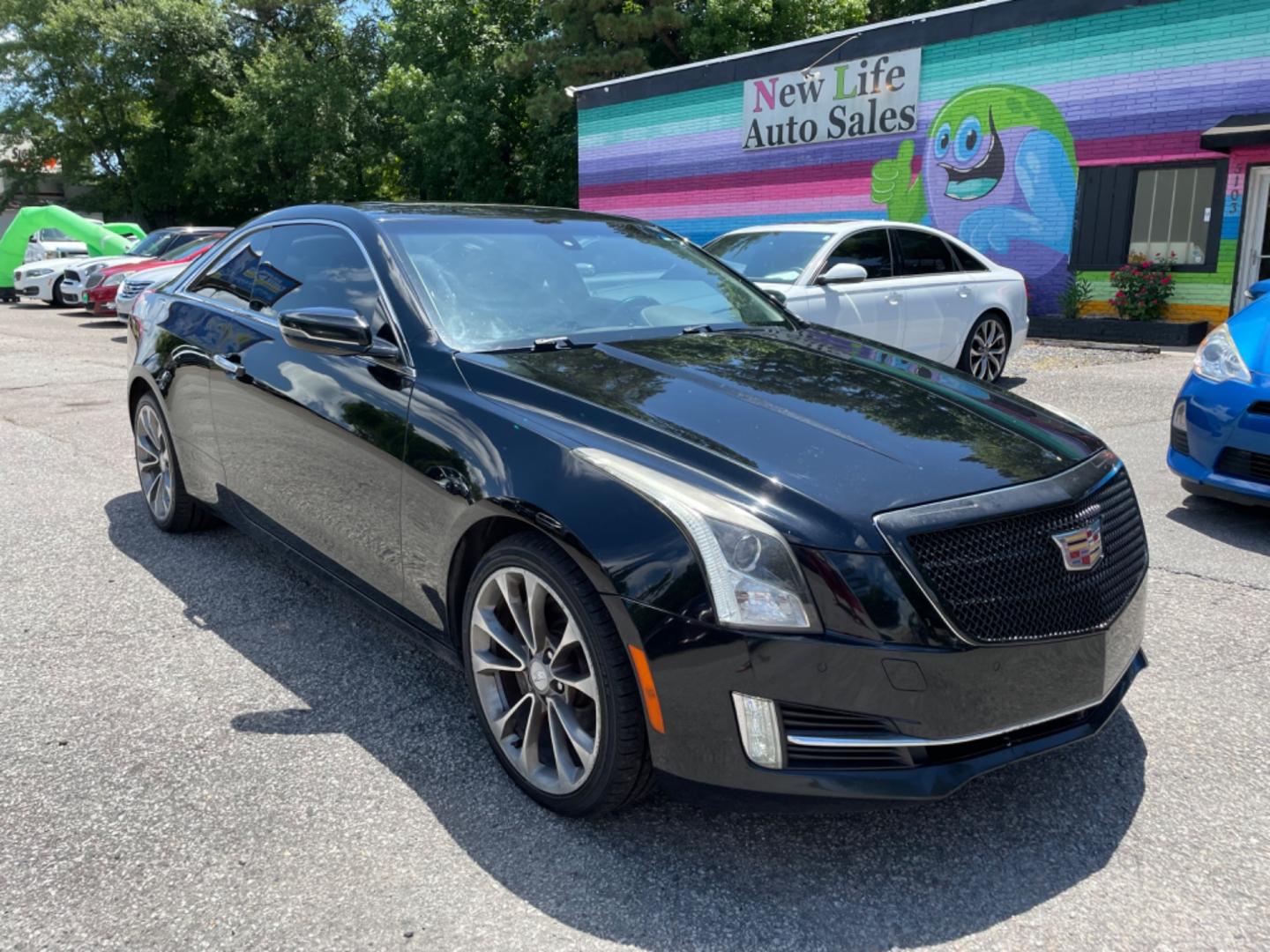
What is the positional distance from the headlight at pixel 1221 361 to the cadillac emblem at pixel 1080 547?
2960 millimetres

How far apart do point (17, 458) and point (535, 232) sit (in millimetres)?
4950

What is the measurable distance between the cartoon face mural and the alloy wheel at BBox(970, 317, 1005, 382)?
Result: 6268 mm

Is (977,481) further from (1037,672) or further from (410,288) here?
(410,288)

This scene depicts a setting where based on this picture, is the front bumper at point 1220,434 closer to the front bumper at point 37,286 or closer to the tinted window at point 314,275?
the tinted window at point 314,275

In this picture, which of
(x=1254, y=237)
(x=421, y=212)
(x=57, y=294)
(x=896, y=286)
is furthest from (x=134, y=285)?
(x=1254, y=237)

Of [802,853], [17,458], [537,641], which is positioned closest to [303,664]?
[537,641]

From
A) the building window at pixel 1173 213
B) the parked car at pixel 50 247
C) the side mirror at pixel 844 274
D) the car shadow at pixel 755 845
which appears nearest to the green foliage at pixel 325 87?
the parked car at pixel 50 247

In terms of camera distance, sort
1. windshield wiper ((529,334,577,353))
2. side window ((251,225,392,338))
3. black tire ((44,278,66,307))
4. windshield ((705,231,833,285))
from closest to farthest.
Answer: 1. windshield wiper ((529,334,577,353))
2. side window ((251,225,392,338))
3. windshield ((705,231,833,285))
4. black tire ((44,278,66,307))

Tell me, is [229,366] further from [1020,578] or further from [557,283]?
[1020,578]

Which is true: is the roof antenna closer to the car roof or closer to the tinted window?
the car roof

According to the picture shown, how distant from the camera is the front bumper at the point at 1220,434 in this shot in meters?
4.85

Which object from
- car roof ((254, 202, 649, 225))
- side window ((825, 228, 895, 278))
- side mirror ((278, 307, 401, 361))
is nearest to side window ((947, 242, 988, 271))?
side window ((825, 228, 895, 278))

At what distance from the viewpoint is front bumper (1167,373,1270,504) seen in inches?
191

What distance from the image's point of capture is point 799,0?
25.1 meters
